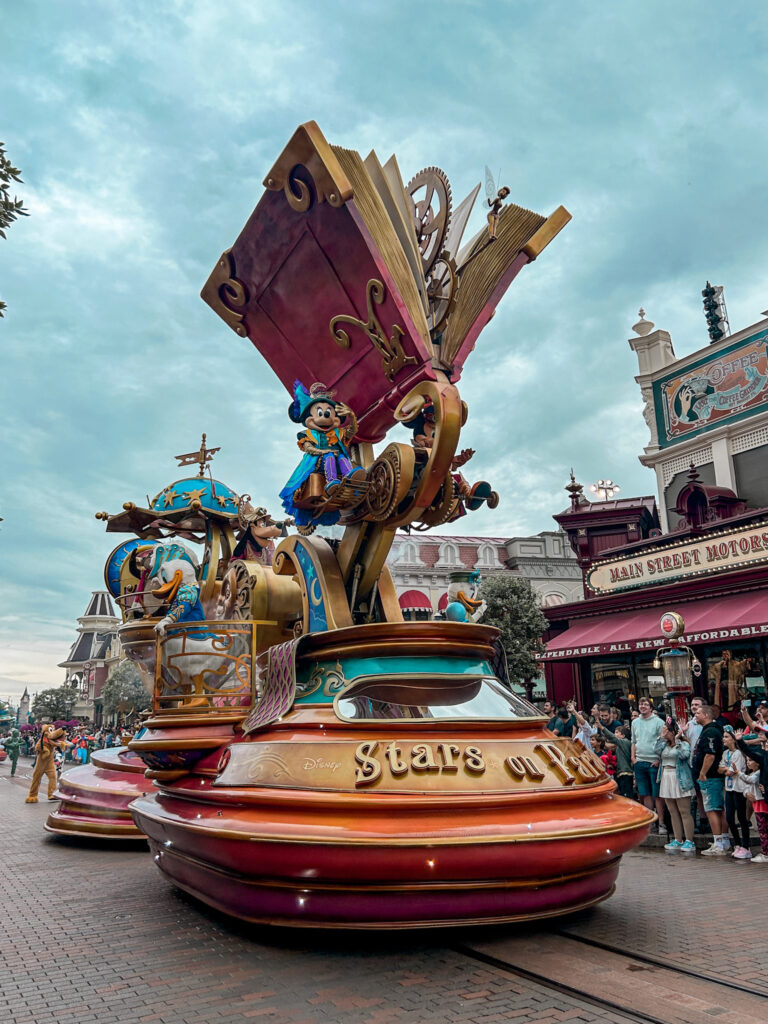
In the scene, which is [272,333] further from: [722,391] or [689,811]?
[722,391]

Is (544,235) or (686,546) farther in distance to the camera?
(686,546)

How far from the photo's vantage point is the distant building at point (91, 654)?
6894cm

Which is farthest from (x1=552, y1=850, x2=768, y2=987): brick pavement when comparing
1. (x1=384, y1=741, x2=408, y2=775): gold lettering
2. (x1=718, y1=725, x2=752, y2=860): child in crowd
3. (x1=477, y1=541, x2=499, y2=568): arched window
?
(x1=477, y1=541, x2=499, y2=568): arched window

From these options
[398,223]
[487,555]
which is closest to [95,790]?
[398,223]

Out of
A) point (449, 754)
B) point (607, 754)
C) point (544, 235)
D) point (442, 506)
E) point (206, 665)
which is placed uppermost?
point (544, 235)

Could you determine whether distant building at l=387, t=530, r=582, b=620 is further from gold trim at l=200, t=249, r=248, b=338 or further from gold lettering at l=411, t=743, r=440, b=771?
gold lettering at l=411, t=743, r=440, b=771

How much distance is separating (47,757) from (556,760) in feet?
49.4

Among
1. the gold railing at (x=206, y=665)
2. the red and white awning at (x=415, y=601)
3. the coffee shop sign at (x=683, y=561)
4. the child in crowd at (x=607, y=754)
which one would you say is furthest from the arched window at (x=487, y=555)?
the gold railing at (x=206, y=665)

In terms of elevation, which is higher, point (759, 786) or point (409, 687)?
point (409, 687)

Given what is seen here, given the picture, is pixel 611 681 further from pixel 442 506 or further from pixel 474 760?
pixel 474 760

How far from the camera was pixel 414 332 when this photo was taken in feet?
21.0

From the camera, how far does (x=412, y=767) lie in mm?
4574

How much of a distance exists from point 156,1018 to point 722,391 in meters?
21.6

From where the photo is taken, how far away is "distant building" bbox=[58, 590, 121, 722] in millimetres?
68938
